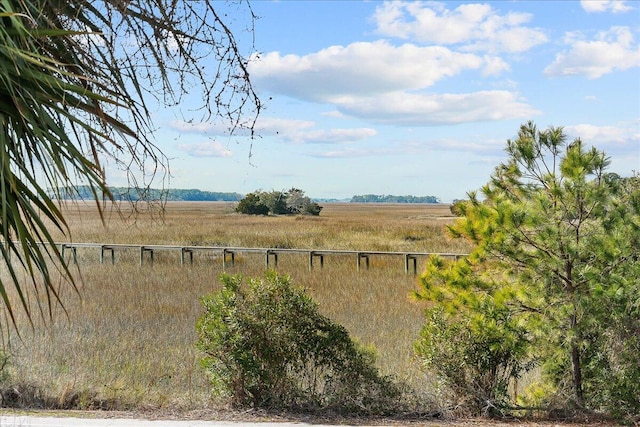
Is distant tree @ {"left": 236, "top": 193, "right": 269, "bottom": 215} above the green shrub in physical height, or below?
above

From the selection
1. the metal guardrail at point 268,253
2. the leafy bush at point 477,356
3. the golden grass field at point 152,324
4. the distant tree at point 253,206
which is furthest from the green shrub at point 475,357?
the distant tree at point 253,206

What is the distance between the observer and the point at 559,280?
684cm

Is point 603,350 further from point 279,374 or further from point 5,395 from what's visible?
point 5,395

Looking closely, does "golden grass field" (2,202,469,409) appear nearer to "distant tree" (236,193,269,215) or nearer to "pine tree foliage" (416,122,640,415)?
"pine tree foliage" (416,122,640,415)

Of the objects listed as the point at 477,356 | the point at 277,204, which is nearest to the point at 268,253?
the point at 477,356

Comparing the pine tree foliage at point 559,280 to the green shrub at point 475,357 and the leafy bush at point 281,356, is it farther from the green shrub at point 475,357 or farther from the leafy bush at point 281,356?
the leafy bush at point 281,356

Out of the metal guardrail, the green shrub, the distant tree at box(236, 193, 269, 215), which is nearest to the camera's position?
the green shrub

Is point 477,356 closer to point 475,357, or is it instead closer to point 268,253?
point 475,357

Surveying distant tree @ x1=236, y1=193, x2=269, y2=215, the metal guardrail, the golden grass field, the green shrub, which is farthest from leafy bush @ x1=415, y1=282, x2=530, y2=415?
distant tree @ x1=236, y1=193, x2=269, y2=215

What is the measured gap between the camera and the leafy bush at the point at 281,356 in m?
6.51

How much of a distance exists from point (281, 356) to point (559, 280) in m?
2.68

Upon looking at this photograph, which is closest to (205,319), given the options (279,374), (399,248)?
(279,374)

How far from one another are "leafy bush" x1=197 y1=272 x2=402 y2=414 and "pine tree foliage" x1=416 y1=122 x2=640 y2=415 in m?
0.68

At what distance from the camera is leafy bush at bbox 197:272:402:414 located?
256 inches
